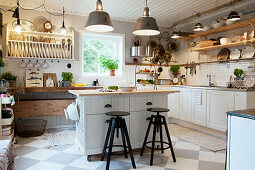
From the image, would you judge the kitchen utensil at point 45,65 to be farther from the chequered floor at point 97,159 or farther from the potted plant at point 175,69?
Answer: the potted plant at point 175,69

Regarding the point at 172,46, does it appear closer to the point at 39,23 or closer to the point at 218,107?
the point at 218,107

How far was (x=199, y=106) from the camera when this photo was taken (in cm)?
478

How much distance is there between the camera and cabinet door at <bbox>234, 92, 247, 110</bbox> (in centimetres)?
375

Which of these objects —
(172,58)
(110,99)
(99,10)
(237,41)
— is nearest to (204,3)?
(237,41)

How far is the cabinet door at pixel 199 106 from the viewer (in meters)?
4.66

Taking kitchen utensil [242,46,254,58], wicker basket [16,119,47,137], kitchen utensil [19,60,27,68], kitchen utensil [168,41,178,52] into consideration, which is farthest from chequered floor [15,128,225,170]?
kitchen utensil [168,41,178,52]

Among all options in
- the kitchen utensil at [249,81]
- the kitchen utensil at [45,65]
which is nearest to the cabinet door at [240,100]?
the kitchen utensil at [249,81]

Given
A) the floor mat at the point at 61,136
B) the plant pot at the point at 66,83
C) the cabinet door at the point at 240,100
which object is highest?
the plant pot at the point at 66,83

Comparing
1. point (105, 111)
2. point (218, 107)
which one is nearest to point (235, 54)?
point (218, 107)

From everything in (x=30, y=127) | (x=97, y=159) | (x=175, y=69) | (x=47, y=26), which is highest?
(x=47, y=26)

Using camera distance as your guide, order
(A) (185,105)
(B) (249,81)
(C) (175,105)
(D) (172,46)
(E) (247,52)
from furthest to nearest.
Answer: (D) (172,46) → (C) (175,105) → (A) (185,105) → (E) (247,52) → (B) (249,81)

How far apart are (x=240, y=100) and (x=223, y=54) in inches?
64.1

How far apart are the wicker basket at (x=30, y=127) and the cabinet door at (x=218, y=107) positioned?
11.9 ft

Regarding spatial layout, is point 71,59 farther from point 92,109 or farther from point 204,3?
point 204,3
